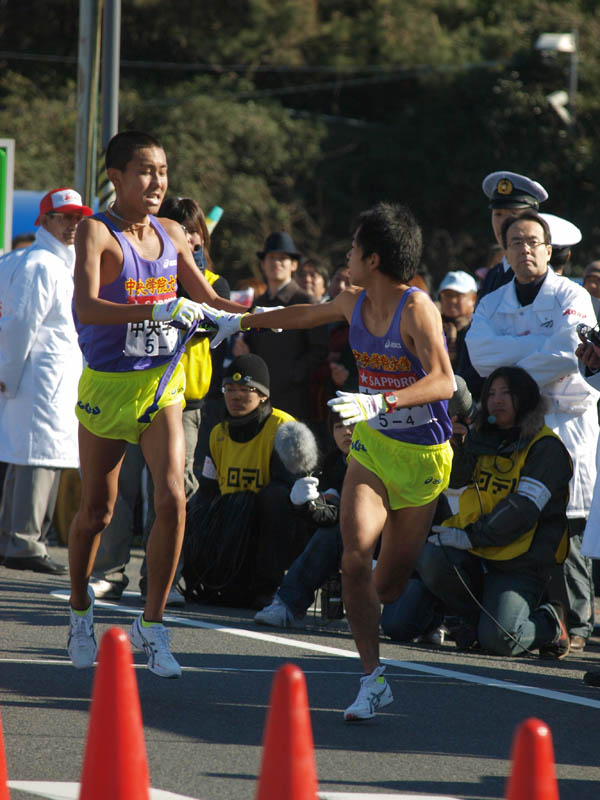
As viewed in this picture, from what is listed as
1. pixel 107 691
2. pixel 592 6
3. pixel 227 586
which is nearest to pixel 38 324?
pixel 227 586

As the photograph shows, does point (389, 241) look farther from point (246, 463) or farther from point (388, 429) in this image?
point (246, 463)

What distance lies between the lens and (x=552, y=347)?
303 inches

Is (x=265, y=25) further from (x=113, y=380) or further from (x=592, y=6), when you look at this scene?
(x=113, y=380)

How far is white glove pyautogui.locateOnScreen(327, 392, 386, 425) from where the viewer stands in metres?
5.19

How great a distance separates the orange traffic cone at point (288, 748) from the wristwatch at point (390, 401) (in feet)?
5.80

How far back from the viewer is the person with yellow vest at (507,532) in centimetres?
738

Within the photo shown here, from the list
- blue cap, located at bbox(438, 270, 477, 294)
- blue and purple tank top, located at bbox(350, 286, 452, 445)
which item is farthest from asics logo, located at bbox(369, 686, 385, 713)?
blue cap, located at bbox(438, 270, 477, 294)

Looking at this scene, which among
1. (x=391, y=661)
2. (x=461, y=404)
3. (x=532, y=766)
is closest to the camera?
(x=532, y=766)

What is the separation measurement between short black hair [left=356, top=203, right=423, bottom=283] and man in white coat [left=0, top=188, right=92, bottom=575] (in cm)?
403

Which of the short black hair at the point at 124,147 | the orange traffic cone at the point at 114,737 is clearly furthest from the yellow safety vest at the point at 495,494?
the orange traffic cone at the point at 114,737

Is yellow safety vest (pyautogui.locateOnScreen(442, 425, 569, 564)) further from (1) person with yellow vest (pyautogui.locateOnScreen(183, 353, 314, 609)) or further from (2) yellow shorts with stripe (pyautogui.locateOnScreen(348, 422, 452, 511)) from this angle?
(2) yellow shorts with stripe (pyautogui.locateOnScreen(348, 422, 452, 511))

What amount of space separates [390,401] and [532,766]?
2259 mm

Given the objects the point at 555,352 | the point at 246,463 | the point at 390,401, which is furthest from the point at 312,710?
the point at 246,463

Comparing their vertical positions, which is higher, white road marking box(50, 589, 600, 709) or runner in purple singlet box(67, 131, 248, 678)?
runner in purple singlet box(67, 131, 248, 678)
